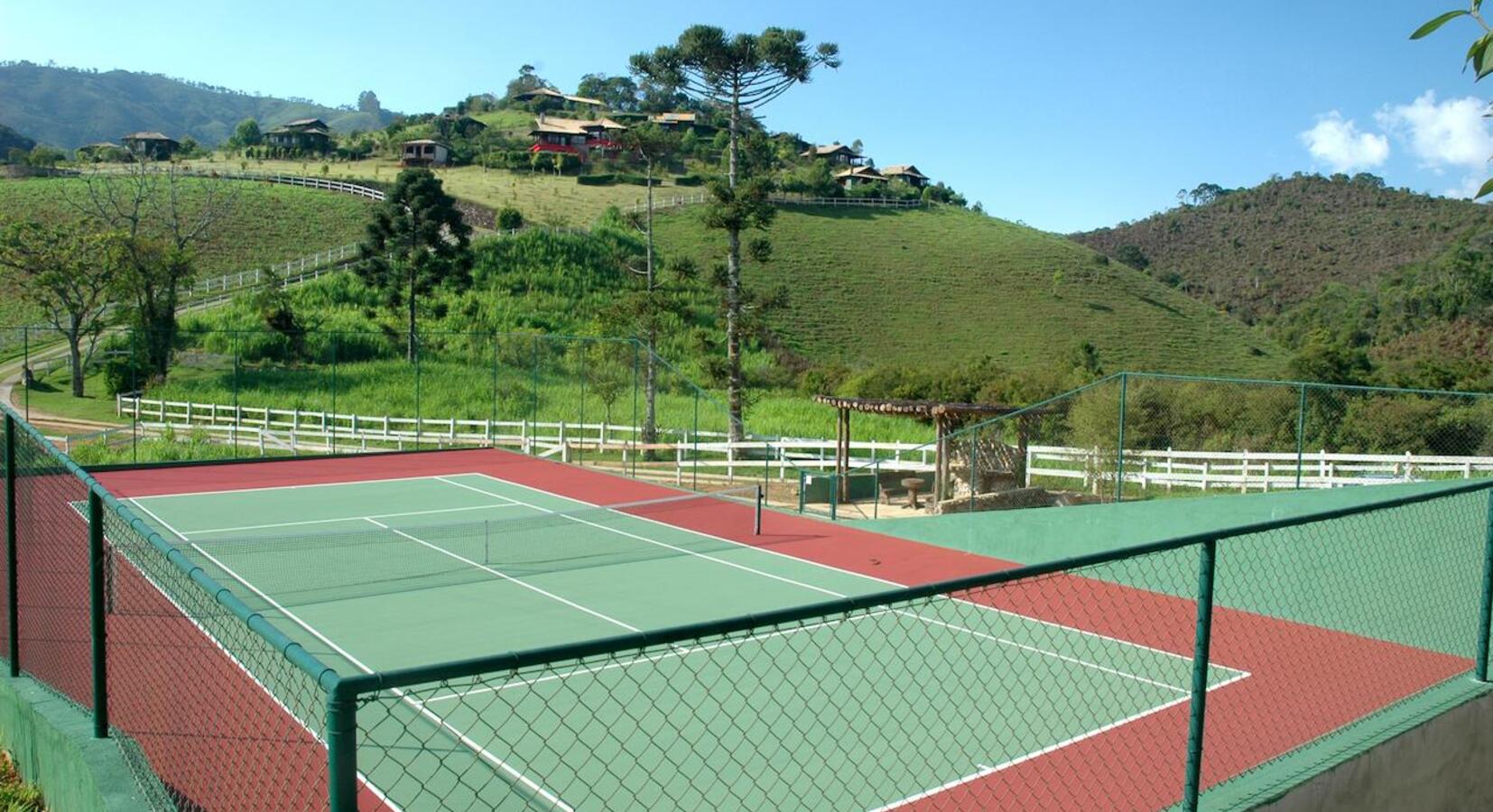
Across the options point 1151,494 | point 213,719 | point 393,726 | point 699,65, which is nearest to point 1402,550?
point 1151,494

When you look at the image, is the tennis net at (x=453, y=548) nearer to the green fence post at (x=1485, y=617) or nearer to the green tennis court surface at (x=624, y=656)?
the green tennis court surface at (x=624, y=656)

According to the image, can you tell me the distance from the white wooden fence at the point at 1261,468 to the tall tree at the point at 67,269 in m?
31.6

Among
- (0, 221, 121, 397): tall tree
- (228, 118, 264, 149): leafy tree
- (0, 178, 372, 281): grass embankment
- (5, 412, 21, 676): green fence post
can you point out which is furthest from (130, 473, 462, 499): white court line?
(228, 118, 264, 149): leafy tree

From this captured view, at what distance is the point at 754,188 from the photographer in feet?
95.8

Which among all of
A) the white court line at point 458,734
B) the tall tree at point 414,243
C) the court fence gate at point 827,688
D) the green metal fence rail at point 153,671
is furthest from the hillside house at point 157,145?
the green metal fence rail at point 153,671

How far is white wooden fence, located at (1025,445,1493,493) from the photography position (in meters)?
12.7

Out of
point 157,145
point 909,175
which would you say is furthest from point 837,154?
point 157,145

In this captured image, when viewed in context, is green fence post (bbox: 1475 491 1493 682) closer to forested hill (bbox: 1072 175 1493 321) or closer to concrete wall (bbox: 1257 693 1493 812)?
concrete wall (bbox: 1257 693 1493 812)

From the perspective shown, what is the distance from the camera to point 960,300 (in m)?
71.7

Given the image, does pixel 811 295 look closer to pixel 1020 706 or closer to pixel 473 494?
pixel 473 494

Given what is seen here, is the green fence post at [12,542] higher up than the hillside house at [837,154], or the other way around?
the hillside house at [837,154]

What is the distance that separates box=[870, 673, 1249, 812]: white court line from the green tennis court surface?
0.05 meters

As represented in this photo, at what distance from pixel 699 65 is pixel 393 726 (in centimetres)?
2557

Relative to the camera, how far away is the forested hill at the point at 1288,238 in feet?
302
